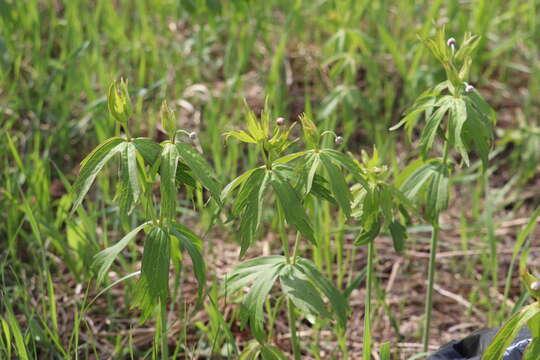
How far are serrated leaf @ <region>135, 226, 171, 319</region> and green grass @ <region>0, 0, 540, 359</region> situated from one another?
21.1 inches

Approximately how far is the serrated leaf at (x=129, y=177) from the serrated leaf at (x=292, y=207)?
0.95 feet

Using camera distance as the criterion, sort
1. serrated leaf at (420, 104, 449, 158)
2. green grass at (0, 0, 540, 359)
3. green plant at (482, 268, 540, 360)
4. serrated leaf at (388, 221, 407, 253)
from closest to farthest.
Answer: green plant at (482, 268, 540, 360), serrated leaf at (420, 104, 449, 158), serrated leaf at (388, 221, 407, 253), green grass at (0, 0, 540, 359)

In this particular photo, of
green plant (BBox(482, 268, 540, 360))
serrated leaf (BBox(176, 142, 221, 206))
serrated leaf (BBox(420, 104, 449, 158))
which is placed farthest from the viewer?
serrated leaf (BBox(420, 104, 449, 158))

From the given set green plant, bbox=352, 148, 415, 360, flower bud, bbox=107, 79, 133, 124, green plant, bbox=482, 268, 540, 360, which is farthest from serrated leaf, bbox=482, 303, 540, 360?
flower bud, bbox=107, 79, 133, 124

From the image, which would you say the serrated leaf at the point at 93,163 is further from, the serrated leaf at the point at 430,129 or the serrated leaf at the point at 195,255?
the serrated leaf at the point at 430,129

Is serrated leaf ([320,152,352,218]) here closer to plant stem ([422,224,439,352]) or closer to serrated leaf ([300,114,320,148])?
serrated leaf ([300,114,320,148])

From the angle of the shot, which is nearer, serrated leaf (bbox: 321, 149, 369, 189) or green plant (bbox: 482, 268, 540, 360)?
green plant (bbox: 482, 268, 540, 360)

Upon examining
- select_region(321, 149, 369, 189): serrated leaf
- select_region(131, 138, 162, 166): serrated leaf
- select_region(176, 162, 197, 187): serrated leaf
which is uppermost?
select_region(131, 138, 162, 166): serrated leaf

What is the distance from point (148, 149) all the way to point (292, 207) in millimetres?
331

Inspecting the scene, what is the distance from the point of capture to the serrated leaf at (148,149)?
1.54 m

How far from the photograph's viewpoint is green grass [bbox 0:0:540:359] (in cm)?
238

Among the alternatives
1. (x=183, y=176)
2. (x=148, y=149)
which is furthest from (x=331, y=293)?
(x=148, y=149)

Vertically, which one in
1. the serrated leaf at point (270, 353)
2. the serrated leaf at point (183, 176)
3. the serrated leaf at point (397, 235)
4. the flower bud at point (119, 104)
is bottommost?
the serrated leaf at point (270, 353)

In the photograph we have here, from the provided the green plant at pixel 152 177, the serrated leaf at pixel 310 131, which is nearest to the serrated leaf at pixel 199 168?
the green plant at pixel 152 177
